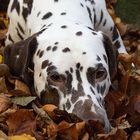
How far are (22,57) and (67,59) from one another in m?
0.36

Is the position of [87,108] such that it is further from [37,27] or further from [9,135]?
[37,27]

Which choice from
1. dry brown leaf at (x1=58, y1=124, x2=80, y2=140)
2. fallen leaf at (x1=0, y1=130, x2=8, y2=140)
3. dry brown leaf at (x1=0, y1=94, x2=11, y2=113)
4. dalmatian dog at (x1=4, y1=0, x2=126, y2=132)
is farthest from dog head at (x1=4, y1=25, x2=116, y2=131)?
fallen leaf at (x1=0, y1=130, x2=8, y2=140)

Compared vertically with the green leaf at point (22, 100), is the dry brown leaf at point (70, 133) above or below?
above

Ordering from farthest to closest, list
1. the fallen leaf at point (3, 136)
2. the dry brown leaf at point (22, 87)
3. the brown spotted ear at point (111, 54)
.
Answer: the brown spotted ear at point (111, 54) → the dry brown leaf at point (22, 87) → the fallen leaf at point (3, 136)

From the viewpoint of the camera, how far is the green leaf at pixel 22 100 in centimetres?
347

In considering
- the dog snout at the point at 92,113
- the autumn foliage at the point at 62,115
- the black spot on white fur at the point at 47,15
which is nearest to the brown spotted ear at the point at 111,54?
the autumn foliage at the point at 62,115

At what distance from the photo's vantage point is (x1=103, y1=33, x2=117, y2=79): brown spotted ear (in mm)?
3729

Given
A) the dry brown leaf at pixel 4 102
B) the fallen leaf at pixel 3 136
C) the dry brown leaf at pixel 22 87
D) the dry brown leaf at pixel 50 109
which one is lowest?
the dry brown leaf at pixel 22 87

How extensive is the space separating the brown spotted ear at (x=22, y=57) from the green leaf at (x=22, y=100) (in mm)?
209

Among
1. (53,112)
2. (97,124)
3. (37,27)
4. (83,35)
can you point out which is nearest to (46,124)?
(53,112)

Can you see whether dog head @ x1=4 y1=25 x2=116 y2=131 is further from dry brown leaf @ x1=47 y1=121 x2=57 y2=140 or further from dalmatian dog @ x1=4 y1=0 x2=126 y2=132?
dry brown leaf @ x1=47 y1=121 x2=57 y2=140

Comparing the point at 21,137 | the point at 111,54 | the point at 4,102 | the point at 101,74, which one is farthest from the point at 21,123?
the point at 111,54

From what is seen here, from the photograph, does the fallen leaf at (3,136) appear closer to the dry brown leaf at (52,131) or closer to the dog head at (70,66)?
the dry brown leaf at (52,131)

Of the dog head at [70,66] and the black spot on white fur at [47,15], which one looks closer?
the dog head at [70,66]
